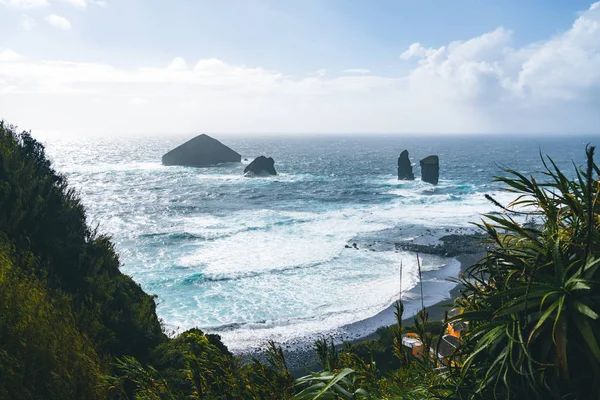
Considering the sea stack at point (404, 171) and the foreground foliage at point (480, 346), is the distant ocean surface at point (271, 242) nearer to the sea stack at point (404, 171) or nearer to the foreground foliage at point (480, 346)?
the sea stack at point (404, 171)

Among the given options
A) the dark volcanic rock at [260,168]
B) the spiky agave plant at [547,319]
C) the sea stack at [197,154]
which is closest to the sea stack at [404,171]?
the dark volcanic rock at [260,168]

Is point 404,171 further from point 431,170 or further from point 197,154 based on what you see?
point 197,154

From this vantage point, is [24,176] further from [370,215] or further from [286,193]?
[286,193]

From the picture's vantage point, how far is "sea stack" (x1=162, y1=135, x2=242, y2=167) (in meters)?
117

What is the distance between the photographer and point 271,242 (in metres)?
41.6

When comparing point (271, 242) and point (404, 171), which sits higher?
point (404, 171)

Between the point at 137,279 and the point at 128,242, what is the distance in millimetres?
11501

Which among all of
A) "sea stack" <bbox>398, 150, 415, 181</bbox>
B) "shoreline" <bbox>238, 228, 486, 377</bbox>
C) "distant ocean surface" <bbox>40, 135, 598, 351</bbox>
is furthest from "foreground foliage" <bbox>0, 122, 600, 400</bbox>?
"sea stack" <bbox>398, 150, 415, 181</bbox>

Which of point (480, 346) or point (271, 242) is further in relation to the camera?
point (271, 242)

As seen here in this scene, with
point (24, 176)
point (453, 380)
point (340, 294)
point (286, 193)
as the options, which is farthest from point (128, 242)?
point (453, 380)

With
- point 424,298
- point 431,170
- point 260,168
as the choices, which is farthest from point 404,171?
point 424,298

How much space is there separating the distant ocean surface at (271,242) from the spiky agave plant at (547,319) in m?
6.39

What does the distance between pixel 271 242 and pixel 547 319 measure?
128 feet

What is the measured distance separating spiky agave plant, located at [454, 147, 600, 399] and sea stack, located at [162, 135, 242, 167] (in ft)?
386
